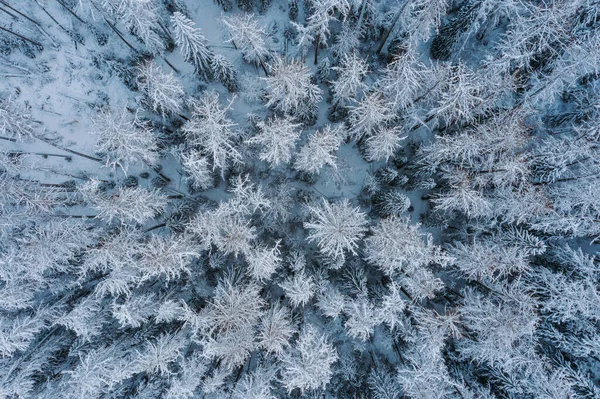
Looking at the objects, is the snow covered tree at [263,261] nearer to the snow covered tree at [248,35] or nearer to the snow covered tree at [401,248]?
the snow covered tree at [401,248]

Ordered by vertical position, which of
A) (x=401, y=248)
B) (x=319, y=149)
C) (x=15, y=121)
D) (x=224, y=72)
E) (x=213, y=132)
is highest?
(x=319, y=149)

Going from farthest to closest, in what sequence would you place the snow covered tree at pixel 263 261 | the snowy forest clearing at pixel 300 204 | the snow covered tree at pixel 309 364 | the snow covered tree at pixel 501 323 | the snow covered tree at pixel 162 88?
the snow covered tree at pixel 162 88, the snowy forest clearing at pixel 300 204, the snow covered tree at pixel 501 323, the snow covered tree at pixel 263 261, the snow covered tree at pixel 309 364

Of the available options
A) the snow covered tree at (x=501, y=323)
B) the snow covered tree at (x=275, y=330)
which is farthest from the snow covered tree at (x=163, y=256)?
the snow covered tree at (x=501, y=323)

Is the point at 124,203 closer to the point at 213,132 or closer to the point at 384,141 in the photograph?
the point at 213,132

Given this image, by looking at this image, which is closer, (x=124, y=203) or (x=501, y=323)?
(x=501, y=323)

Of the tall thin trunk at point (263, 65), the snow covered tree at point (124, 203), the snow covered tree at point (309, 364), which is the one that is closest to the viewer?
the snow covered tree at point (309, 364)

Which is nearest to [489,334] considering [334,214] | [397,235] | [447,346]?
[447,346]

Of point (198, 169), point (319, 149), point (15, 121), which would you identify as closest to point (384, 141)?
point (319, 149)
